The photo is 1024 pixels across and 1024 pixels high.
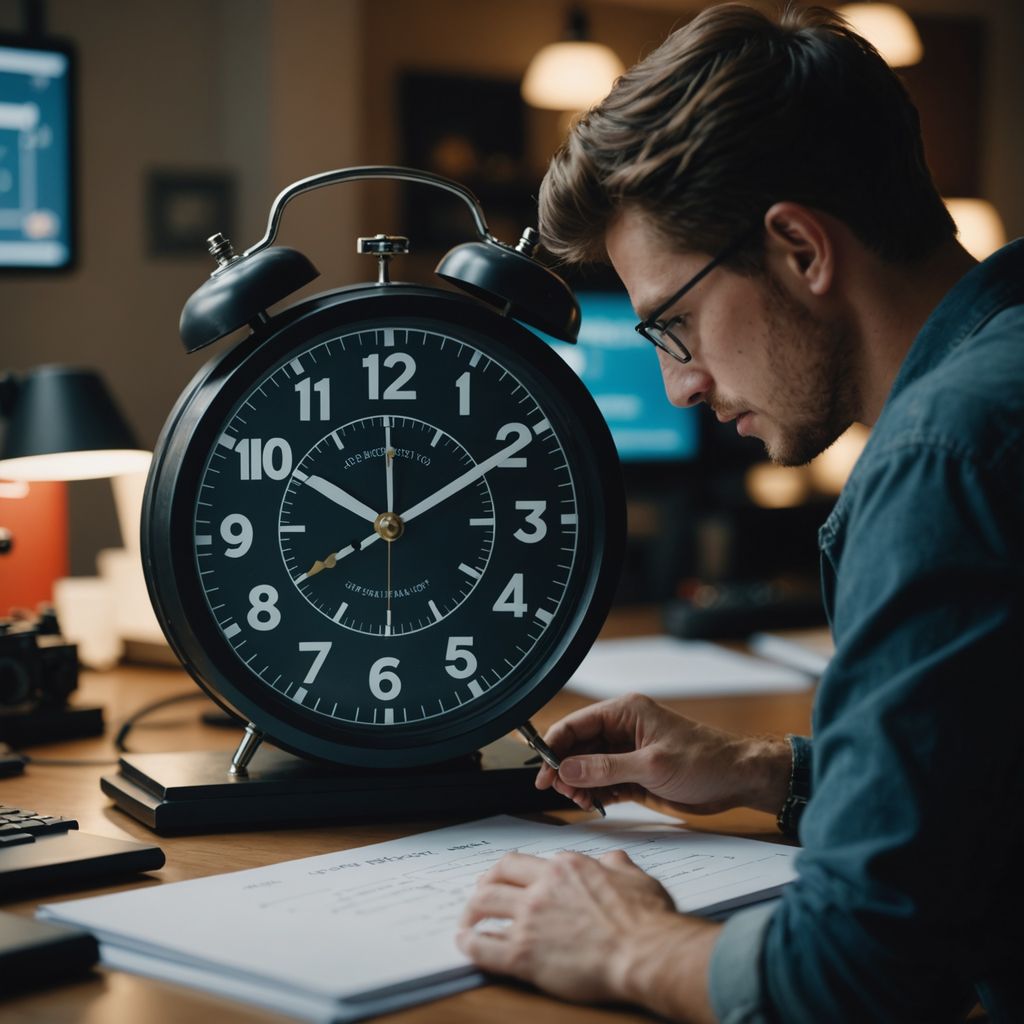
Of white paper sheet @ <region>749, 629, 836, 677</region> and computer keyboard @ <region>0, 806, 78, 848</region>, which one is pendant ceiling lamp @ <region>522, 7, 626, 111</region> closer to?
white paper sheet @ <region>749, 629, 836, 677</region>

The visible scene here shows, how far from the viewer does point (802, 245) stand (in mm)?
1051

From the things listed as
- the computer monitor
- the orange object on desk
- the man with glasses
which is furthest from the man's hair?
the computer monitor

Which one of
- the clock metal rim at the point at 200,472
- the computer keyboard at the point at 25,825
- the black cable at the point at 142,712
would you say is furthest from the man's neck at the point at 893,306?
the black cable at the point at 142,712

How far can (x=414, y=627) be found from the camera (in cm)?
116

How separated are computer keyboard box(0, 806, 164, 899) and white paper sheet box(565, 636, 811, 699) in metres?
0.80

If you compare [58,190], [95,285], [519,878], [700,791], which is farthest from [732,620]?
[95,285]

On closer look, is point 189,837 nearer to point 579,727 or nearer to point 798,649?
point 579,727

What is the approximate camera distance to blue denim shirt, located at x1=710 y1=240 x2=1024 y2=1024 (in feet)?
2.43

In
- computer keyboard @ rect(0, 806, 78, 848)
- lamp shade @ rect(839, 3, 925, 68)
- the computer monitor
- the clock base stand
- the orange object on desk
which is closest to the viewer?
computer keyboard @ rect(0, 806, 78, 848)

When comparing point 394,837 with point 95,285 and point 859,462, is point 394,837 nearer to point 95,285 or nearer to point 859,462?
point 859,462

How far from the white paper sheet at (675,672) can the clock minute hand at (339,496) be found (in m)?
0.63

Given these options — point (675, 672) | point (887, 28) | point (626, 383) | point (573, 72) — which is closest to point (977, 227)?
point (887, 28)

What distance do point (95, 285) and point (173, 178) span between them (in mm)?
418

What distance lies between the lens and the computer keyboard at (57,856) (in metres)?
0.94
